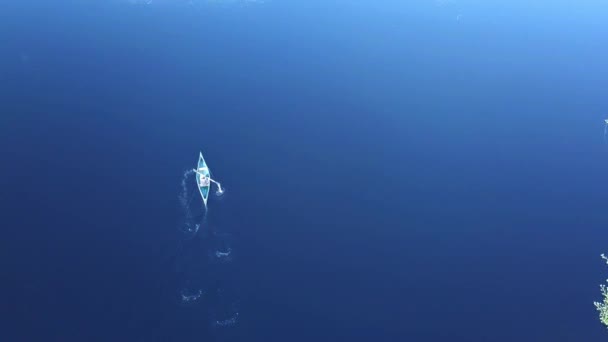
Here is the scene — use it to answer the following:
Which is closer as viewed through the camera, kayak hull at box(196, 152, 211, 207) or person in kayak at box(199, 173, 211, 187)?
kayak hull at box(196, 152, 211, 207)

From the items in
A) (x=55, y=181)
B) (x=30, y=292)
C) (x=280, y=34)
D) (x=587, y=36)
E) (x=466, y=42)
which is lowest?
(x=30, y=292)

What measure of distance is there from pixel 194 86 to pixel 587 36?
79448 mm

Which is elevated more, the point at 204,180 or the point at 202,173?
the point at 202,173

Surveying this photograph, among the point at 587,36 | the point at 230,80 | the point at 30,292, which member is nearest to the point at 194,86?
the point at 230,80

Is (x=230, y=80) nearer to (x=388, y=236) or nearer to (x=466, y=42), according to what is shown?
(x=388, y=236)

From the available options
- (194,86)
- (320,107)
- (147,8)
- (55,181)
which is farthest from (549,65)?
(55,181)

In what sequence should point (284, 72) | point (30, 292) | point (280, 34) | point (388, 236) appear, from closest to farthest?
point (30, 292) < point (388, 236) < point (284, 72) < point (280, 34)

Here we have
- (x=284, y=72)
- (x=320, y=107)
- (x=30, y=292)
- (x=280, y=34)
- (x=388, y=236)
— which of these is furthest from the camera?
(x=280, y=34)

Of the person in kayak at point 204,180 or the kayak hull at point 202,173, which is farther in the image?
the person in kayak at point 204,180

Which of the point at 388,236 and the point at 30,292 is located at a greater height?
the point at 388,236

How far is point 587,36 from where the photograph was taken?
11362 cm

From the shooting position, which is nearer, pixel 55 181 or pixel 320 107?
pixel 55 181

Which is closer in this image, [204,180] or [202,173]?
[204,180]

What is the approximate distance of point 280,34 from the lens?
357 feet
